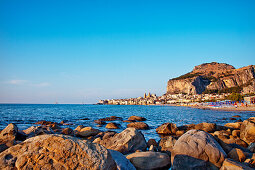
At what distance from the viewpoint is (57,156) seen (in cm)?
464

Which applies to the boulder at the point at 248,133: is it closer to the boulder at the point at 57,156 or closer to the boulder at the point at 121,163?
the boulder at the point at 121,163

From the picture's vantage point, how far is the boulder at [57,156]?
4.54 meters

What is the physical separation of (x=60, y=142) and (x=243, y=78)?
8027 inches

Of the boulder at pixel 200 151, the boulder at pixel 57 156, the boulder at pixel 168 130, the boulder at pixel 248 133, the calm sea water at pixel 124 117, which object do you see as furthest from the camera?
the calm sea water at pixel 124 117

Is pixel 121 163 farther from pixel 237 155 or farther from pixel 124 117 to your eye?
pixel 124 117

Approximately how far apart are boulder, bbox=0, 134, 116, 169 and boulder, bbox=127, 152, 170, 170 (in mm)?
2890

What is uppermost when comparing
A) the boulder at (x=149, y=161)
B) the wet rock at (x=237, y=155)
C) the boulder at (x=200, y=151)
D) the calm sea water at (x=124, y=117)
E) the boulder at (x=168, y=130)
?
the boulder at (x=200, y=151)

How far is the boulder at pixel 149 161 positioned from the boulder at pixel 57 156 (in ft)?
9.48

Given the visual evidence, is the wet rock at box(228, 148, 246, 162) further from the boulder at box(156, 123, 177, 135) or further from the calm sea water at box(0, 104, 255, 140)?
the boulder at box(156, 123, 177, 135)

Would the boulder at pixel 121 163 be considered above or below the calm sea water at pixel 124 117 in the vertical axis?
above

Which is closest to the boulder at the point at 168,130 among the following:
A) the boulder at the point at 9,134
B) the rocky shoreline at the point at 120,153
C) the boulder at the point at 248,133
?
the rocky shoreline at the point at 120,153

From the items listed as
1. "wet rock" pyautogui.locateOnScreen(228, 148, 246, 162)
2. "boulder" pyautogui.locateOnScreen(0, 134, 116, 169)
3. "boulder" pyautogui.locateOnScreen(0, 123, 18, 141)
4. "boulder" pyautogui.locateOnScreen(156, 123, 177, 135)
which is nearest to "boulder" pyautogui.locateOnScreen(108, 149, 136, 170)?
"boulder" pyautogui.locateOnScreen(0, 134, 116, 169)

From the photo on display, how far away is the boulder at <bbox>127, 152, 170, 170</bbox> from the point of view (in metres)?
7.41

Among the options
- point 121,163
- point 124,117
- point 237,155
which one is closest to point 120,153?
point 121,163
